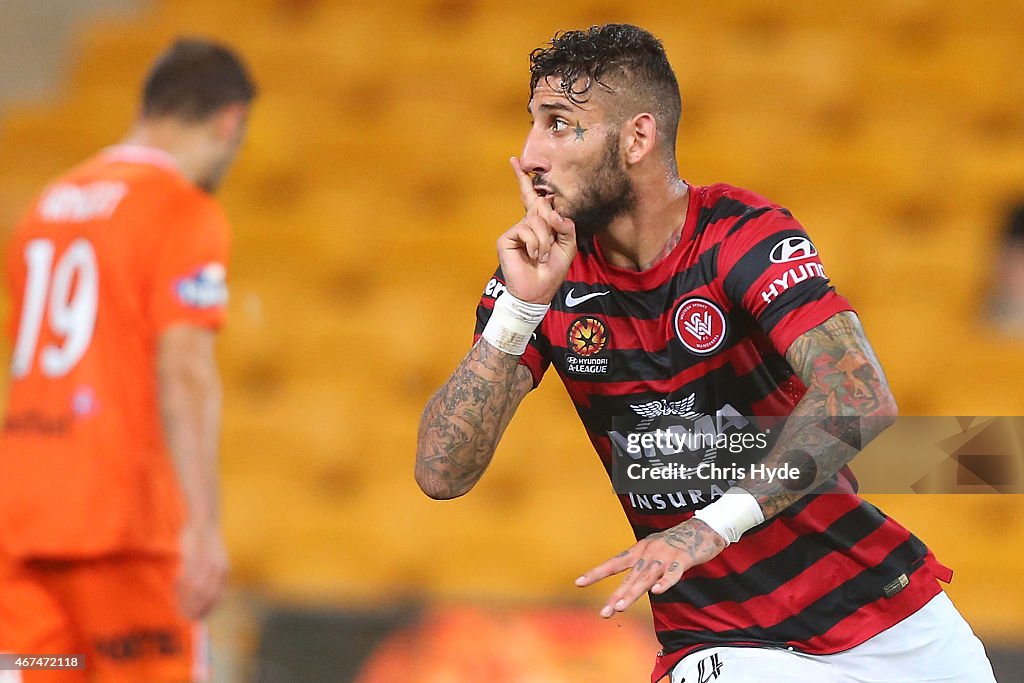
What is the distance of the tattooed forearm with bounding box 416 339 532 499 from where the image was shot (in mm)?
3053

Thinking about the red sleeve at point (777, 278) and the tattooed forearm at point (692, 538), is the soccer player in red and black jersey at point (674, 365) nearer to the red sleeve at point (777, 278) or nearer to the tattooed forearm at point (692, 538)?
the red sleeve at point (777, 278)

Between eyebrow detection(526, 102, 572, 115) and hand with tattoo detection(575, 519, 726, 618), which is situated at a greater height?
eyebrow detection(526, 102, 572, 115)

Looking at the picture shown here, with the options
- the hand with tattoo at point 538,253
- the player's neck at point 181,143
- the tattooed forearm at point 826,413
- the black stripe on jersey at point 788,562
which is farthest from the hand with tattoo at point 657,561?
the player's neck at point 181,143

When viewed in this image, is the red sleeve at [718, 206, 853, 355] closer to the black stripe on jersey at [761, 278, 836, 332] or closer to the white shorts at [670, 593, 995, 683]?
the black stripe on jersey at [761, 278, 836, 332]

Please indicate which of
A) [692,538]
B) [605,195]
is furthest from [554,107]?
[692,538]

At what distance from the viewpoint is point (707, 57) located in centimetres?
759

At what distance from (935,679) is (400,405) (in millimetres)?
4006

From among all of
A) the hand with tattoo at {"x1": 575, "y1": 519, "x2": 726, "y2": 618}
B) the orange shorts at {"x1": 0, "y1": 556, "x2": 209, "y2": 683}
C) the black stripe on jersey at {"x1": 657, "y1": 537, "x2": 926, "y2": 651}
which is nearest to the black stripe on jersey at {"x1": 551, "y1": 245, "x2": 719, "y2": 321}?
the hand with tattoo at {"x1": 575, "y1": 519, "x2": 726, "y2": 618}

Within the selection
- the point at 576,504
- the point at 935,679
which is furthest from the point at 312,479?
the point at 935,679

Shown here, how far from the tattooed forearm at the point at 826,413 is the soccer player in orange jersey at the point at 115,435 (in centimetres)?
188

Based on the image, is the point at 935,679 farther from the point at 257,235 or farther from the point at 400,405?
the point at 257,235

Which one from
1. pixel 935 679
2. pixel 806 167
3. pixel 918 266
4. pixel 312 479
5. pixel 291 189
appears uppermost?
pixel 291 189

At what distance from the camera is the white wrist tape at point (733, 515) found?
2.65 m

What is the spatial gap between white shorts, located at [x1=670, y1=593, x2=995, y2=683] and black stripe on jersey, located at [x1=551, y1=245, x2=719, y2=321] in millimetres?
763
